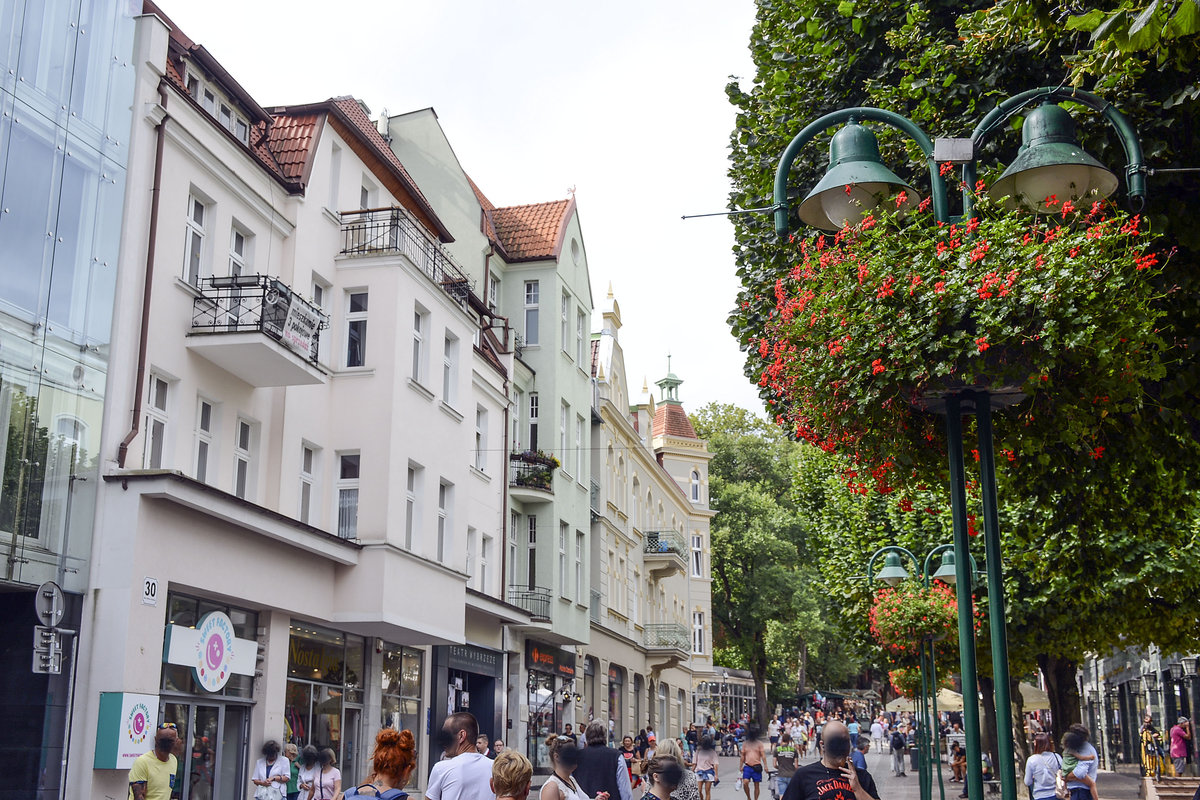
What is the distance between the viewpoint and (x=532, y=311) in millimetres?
34406

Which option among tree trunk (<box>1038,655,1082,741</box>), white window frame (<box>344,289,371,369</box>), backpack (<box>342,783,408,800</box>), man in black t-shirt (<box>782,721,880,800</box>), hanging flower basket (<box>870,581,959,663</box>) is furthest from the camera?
tree trunk (<box>1038,655,1082,741</box>)

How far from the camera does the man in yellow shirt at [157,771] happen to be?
12148mm

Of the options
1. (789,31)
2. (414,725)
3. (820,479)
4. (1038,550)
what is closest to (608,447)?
(820,479)

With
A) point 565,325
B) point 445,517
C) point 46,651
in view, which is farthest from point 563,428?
point 46,651

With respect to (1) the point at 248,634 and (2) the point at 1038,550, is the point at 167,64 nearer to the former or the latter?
(1) the point at 248,634

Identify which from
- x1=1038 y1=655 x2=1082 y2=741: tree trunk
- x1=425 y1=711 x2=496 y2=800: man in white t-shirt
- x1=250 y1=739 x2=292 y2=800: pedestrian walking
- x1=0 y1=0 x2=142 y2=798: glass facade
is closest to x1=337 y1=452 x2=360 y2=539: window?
x1=250 y1=739 x2=292 y2=800: pedestrian walking

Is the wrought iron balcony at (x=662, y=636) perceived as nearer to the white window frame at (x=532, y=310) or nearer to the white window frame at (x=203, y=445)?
the white window frame at (x=532, y=310)

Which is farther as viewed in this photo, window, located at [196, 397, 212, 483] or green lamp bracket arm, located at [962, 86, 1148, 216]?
window, located at [196, 397, 212, 483]

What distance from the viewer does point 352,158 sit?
76.3 ft

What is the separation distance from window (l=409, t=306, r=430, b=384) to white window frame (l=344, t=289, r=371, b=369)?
128 centimetres

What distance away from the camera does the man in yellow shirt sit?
1215cm

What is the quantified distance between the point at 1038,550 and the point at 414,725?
41.0 feet

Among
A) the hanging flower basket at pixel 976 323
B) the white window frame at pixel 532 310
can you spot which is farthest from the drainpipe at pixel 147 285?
the white window frame at pixel 532 310

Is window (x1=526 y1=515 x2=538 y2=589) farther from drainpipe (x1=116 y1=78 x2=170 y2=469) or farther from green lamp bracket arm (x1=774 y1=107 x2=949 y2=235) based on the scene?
green lamp bracket arm (x1=774 y1=107 x2=949 y2=235)
